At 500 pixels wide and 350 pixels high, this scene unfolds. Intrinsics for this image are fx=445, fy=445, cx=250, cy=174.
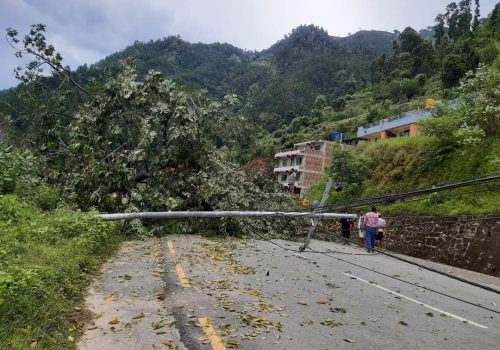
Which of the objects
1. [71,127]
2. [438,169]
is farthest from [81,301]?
[438,169]

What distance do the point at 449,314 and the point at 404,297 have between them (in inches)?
41.1

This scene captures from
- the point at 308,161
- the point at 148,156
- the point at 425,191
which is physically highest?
the point at 308,161

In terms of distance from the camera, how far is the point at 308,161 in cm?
5044

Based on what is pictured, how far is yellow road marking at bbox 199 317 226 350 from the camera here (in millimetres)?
4785

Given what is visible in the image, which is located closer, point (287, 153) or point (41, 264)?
point (41, 264)

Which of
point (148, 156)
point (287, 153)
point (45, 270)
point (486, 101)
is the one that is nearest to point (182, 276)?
point (45, 270)

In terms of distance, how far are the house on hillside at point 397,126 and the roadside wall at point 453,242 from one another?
17.2 m

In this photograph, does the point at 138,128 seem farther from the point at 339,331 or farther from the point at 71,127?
the point at 339,331

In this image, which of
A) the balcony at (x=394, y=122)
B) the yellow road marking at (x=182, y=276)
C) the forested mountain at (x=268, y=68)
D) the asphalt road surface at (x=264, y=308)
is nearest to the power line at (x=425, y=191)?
the asphalt road surface at (x=264, y=308)

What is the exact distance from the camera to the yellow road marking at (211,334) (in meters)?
4.79

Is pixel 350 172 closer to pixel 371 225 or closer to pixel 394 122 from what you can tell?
pixel 371 225

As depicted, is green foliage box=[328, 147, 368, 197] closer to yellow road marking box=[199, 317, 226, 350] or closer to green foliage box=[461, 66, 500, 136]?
green foliage box=[461, 66, 500, 136]

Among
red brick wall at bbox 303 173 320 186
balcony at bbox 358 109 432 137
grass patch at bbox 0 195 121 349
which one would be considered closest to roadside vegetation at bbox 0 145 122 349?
grass patch at bbox 0 195 121 349

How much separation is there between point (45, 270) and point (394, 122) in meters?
38.7
